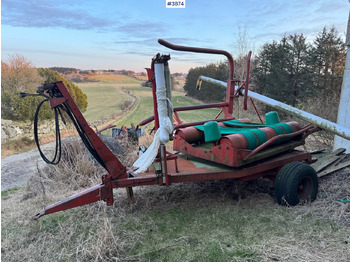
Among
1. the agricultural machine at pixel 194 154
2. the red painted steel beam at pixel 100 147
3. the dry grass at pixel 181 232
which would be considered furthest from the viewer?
the agricultural machine at pixel 194 154

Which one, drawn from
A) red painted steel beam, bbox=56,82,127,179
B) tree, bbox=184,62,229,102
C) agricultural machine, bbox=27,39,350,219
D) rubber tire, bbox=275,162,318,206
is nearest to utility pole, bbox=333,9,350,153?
agricultural machine, bbox=27,39,350,219

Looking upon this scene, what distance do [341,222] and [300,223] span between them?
480 millimetres

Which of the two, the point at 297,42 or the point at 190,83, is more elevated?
the point at 297,42

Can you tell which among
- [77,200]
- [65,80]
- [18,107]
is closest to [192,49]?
[77,200]

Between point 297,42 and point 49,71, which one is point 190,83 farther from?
point 49,71

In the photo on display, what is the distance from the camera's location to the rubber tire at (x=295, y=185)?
11.5 ft

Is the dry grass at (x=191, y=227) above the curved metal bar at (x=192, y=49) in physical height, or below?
below

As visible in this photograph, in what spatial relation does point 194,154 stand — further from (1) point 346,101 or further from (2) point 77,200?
(1) point 346,101

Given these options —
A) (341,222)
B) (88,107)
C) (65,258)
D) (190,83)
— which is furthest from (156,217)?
(190,83)

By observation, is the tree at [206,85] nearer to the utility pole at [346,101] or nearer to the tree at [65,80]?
the tree at [65,80]

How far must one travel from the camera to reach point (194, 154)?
3.91m

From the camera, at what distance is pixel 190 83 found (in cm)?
2159

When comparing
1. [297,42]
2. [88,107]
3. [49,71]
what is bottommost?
[88,107]

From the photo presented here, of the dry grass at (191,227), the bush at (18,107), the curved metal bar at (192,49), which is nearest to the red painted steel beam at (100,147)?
the dry grass at (191,227)
